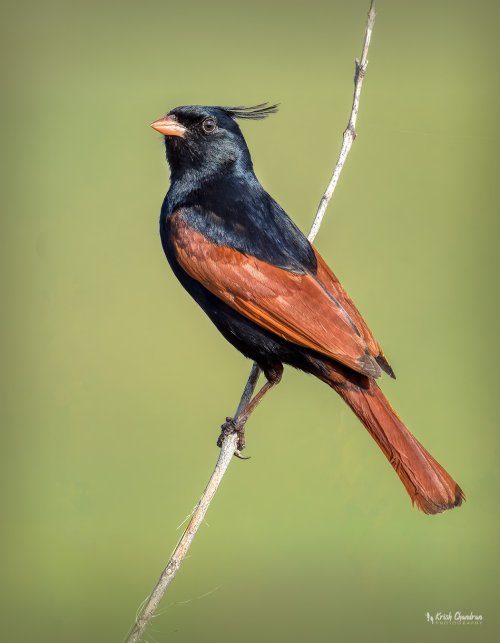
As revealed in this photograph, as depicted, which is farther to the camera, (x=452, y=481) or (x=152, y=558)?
(x=152, y=558)

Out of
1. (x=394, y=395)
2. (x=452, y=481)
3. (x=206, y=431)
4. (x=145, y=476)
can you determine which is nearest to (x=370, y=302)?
A: (x=394, y=395)

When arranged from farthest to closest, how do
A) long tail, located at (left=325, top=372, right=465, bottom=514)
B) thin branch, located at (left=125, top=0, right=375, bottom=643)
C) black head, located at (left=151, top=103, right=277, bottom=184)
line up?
1. black head, located at (left=151, top=103, right=277, bottom=184)
2. long tail, located at (left=325, top=372, right=465, bottom=514)
3. thin branch, located at (left=125, top=0, right=375, bottom=643)

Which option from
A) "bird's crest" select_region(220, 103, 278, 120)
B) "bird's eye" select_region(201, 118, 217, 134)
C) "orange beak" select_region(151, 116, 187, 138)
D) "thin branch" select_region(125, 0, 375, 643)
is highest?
"bird's crest" select_region(220, 103, 278, 120)

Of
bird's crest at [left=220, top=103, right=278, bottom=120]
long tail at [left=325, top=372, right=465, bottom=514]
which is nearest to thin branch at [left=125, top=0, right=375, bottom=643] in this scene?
bird's crest at [left=220, top=103, right=278, bottom=120]

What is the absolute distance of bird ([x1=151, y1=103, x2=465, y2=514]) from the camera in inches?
158

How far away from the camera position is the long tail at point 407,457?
3.97 meters

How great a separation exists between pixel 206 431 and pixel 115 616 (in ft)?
4.28

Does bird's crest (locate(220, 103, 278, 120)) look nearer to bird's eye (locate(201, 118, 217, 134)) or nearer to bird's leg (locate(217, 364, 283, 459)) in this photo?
bird's eye (locate(201, 118, 217, 134))

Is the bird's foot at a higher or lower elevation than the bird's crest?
lower

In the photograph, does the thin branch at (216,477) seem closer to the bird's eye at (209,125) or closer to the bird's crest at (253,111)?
the bird's crest at (253,111)

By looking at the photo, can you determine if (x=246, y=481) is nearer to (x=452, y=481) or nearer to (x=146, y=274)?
(x=146, y=274)

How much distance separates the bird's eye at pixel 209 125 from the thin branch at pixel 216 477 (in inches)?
23.9

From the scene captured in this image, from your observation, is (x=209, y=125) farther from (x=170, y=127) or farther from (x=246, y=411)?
(x=246, y=411)

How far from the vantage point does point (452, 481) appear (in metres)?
4.01
